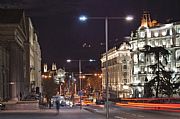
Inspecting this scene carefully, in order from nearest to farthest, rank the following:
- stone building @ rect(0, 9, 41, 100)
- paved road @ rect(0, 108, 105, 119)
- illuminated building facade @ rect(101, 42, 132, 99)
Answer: paved road @ rect(0, 108, 105, 119) < stone building @ rect(0, 9, 41, 100) < illuminated building facade @ rect(101, 42, 132, 99)

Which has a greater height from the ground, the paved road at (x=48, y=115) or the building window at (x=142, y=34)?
the building window at (x=142, y=34)

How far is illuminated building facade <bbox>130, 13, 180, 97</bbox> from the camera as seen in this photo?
533 ft

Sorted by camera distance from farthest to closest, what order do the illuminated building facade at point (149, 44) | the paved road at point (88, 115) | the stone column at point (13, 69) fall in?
1. the illuminated building facade at point (149, 44)
2. the stone column at point (13, 69)
3. the paved road at point (88, 115)

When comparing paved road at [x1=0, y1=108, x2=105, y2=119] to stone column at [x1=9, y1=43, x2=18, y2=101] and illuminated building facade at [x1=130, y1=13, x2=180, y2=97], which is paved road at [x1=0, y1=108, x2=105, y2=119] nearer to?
stone column at [x1=9, y1=43, x2=18, y2=101]

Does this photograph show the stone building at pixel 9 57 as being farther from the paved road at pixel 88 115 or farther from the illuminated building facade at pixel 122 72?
the illuminated building facade at pixel 122 72

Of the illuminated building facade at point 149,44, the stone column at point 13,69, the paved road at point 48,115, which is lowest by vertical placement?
the paved road at point 48,115

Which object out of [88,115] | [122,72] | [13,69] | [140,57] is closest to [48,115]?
[88,115]

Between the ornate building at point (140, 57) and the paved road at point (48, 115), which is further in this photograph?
the ornate building at point (140, 57)

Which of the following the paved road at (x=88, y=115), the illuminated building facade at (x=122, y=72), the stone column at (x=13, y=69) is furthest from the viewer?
the illuminated building facade at (x=122, y=72)

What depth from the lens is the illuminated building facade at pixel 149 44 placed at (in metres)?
162

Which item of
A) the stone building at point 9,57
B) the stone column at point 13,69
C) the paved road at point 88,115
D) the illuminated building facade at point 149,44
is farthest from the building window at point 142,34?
the paved road at point 88,115

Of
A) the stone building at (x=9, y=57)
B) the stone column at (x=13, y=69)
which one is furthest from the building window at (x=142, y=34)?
the stone column at (x=13, y=69)

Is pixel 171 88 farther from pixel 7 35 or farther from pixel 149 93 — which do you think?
pixel 7 35

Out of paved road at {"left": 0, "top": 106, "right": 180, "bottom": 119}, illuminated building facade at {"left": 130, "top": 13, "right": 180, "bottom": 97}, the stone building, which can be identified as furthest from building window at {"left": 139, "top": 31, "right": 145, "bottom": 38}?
paved road at {"left": 0, "top": 106, "right": 180, "bottom": 119}
